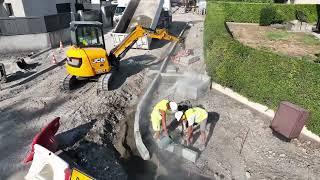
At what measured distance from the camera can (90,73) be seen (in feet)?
38.6

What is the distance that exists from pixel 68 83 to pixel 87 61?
4.93 ft

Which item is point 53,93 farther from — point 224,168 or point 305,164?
point 305,164

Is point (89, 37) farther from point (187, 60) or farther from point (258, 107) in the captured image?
point (258, 107)

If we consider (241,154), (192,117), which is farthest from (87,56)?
(241,154)

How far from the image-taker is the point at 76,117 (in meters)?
10.3

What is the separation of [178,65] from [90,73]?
17.8 feet

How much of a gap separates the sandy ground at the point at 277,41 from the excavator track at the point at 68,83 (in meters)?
12.2

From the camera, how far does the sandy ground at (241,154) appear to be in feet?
26.0

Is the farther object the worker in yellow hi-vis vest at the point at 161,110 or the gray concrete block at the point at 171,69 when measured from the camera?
the gray concrete block at the point at 171,69

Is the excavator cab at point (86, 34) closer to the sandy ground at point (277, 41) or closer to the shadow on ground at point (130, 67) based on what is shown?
the shadow on ground at point (130, 67)

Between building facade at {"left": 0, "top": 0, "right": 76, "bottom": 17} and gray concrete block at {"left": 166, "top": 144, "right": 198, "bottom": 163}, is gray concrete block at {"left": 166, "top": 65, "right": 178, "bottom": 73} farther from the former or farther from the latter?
building facade at {"left": 0, "top": 0, "right": 76, "bottom": 17}

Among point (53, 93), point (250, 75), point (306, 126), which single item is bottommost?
point (53, 93)

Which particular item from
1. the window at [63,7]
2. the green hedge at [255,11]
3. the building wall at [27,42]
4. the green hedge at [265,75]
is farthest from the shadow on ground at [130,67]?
the green hedge at [255,11]

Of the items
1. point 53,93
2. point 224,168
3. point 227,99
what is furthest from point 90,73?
point 224,168
